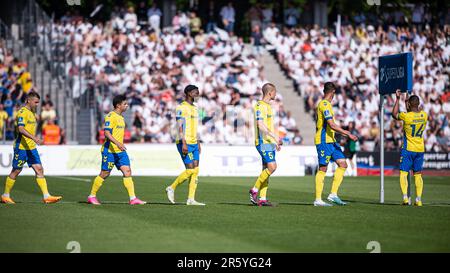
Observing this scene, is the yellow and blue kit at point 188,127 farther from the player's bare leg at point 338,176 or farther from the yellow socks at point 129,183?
the player's bare leg at point 338,176

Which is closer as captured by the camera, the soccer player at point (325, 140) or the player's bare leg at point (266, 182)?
the player's bare leg at point (266, 182)

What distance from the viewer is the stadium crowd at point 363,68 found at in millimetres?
38812

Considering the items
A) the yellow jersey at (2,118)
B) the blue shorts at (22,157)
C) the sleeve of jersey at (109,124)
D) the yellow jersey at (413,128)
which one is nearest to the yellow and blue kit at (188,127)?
the sleeve of jersey at (109,124)

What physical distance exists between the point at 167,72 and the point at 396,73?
2031 centimetres

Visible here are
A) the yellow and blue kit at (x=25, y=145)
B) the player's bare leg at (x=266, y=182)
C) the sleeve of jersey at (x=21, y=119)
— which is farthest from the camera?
the yellow and blue kit at (x=25, y=145)

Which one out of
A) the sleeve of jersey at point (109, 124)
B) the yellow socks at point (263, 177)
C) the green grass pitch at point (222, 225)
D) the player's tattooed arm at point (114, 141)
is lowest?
the green grass pitch at point (222, 225)

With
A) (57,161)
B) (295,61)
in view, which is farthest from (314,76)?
(57,161)

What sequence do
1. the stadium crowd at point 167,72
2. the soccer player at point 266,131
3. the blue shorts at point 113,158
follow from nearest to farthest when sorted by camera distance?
1. the soccer player at point 266,131
2. the blue shorts at point 113,158
3. the stadium crowd at point 167,72

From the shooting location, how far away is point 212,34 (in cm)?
4153

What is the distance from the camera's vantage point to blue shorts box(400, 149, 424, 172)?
18.5 metres

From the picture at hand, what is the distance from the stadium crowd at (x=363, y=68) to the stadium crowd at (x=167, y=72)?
2005 millimetres

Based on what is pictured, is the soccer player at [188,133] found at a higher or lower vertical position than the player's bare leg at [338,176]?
higher

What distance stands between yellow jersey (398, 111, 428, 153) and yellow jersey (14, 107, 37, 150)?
7.45 m

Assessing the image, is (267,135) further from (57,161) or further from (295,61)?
(295,61)
